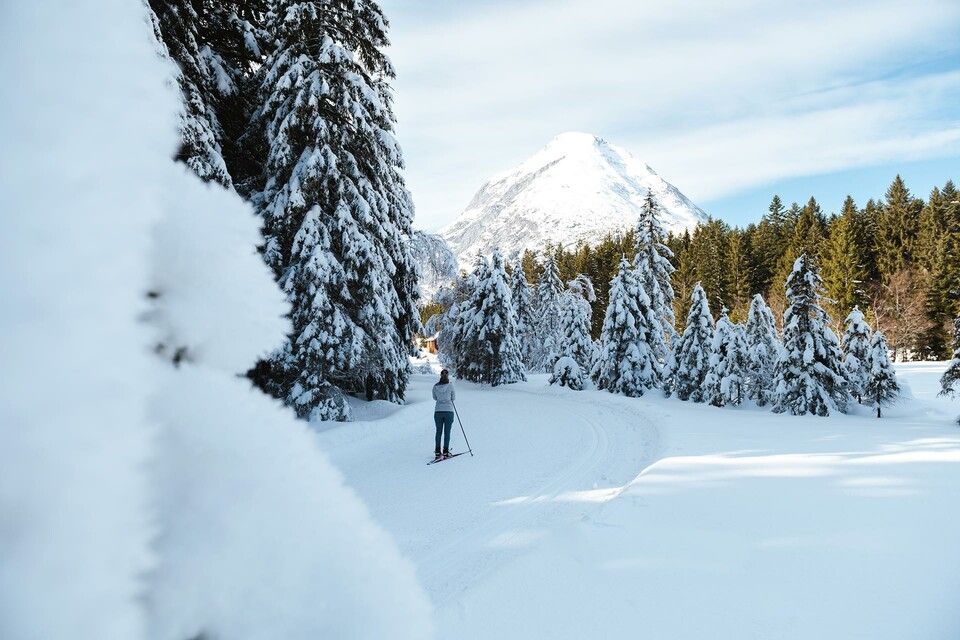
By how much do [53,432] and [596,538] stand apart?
5453 millimetres

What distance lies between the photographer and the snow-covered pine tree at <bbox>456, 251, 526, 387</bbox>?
2717cm

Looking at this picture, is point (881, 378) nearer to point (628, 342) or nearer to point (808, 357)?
point (808, 357)

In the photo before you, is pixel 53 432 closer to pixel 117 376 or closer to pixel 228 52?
pixel 117 376

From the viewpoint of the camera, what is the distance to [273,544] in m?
0.55

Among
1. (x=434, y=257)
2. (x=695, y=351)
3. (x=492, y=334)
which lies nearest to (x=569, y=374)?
(x=492, y=334)

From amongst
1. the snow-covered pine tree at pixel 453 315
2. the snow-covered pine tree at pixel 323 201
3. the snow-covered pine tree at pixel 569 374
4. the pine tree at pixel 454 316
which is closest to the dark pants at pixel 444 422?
the snow-covered pine tree at pixel 323 201

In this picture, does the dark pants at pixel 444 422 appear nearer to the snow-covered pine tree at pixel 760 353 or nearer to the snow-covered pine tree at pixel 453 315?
the snow-covered pine tree at pixel 760 353

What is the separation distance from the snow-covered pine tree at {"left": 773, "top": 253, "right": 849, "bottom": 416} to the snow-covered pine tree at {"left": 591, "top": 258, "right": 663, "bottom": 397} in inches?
215

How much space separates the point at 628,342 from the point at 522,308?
14521 mm

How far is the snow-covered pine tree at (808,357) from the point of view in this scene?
616 inches

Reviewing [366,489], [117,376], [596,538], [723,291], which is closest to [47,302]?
[117,376]

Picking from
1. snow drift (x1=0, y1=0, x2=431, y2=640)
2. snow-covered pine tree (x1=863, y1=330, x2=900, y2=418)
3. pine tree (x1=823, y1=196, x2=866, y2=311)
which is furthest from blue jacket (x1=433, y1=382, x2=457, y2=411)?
pine tree (x1=823, y1=196, x2=866, y2=311)

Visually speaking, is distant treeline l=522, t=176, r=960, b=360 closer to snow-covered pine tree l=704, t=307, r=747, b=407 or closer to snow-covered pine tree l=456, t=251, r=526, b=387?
snow-covered pine tree l=456, t=251, r=526, b=387

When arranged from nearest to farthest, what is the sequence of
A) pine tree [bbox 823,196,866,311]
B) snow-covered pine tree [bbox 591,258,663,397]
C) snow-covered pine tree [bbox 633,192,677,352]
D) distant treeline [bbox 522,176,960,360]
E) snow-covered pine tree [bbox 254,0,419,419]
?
snow-covered pine tree [bbox 254,0,419,419]
snow-covered pine tree [bbox 591,258,663,397]
snow-covered pine tree [bbox 633,192,677,352]
distant treeline [bbox 522,176,960,360]
pine tree [bbox 823,196,866,311]
